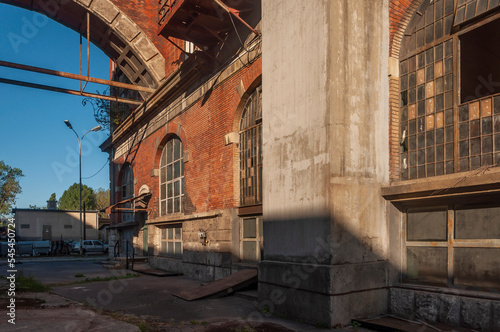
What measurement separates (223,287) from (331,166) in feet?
14.3

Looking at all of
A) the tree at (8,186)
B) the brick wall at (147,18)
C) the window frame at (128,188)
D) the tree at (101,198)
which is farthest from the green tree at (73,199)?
the brick wall at (147,18)

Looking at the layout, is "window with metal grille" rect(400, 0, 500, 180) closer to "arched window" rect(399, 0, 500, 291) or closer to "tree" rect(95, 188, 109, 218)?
"arched window" rect(399, 0, 500, 291)

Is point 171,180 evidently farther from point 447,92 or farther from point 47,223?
point 47,223

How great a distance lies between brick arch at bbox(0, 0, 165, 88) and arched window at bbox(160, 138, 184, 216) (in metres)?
3.32

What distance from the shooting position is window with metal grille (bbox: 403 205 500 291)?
5973 mm

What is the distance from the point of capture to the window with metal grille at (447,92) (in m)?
6.29

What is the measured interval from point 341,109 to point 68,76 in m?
11.9

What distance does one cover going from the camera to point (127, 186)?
22.7 meters

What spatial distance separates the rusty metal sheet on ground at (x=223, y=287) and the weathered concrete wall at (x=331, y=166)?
1486 millimetres

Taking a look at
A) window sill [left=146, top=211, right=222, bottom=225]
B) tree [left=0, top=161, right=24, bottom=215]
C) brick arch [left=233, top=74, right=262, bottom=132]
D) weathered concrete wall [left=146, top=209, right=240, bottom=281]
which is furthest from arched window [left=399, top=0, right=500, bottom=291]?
tree [left=0, top=161, right=24, bottom=215]

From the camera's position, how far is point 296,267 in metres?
7.24

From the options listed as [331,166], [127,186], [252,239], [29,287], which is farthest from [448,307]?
[127,186]

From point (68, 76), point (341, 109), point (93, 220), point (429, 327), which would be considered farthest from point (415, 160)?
point (93, 220)

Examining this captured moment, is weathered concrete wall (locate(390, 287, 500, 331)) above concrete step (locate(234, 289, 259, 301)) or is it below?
above
